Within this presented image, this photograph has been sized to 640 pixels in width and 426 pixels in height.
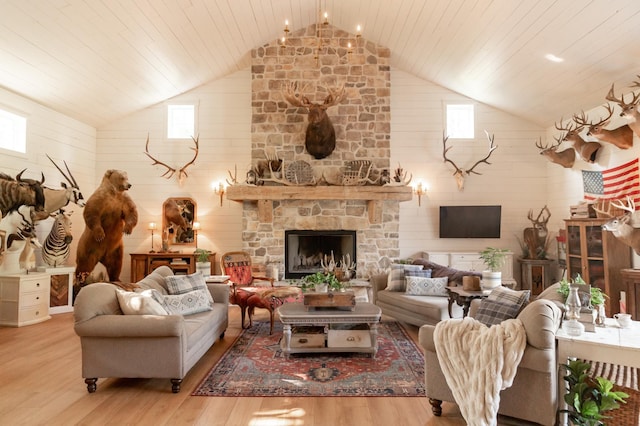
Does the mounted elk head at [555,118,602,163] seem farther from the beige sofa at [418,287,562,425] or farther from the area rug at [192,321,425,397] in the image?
the beige sofa at [418,287,562,425]

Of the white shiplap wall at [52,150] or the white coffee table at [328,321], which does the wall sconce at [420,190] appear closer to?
the white coffee table at [328,321]

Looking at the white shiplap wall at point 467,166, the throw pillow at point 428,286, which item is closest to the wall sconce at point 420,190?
the white shiplap wall at point 467,166

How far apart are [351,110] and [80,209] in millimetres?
5271

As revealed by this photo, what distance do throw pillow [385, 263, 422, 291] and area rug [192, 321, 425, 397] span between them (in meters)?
1.23

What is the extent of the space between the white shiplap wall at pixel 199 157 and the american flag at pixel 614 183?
19.2 ft

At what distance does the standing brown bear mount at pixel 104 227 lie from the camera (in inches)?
259

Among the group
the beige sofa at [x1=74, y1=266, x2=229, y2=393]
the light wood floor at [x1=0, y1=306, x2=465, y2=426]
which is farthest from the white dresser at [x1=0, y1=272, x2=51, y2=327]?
the beige sofa at [x1=74, y1=266, x2=229, y2=393]

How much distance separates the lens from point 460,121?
810cm

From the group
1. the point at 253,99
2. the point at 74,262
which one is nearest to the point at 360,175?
the point at 253,99

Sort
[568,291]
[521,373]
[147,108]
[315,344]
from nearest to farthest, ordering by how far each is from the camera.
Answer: [521,373], [568,291], [315,344], [147,108]

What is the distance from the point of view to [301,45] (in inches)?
307

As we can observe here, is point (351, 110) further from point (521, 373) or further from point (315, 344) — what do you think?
point (521, 373)

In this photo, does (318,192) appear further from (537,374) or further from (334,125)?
(537,374)

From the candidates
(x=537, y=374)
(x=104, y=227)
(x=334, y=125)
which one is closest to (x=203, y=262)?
(x=104, y=227)
